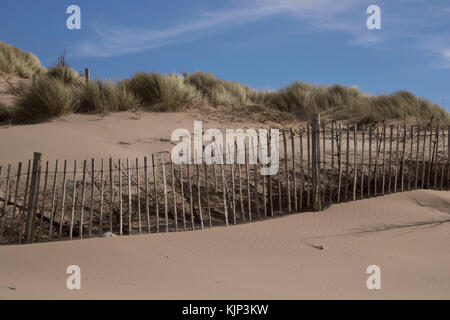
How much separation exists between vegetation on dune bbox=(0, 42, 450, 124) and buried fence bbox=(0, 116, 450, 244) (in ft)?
8.12

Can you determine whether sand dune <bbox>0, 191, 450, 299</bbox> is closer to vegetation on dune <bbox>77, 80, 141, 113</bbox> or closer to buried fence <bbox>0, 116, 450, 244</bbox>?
buried fence <bbox>0, 116, 450, 244</bbox>

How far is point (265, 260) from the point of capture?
623cm

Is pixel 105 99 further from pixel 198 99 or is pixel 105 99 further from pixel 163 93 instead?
pixel 198 99

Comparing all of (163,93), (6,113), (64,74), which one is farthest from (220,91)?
(6,113)

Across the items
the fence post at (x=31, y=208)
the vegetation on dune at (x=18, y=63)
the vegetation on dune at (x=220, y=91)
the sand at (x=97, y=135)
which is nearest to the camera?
the fence post at (x=31, y=208)

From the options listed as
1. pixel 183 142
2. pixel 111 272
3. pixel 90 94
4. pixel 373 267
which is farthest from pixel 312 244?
pixel 90 94

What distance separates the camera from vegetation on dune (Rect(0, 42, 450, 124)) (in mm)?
12180

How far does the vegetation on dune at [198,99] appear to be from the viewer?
12180 mm

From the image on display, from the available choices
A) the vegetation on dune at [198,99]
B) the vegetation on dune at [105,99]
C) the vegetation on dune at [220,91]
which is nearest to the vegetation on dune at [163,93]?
the vegetation on dune at [198,99]

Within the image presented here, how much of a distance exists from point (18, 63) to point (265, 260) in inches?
649

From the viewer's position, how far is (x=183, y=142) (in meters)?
10.5

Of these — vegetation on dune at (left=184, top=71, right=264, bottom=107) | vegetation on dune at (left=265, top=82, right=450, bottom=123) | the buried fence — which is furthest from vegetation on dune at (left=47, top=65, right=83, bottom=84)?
the buried fence

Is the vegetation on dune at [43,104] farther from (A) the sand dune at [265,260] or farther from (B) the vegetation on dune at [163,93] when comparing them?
(A) the sand dune at [265,260]
